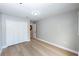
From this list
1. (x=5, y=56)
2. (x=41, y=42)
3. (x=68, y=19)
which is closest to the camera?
(x=5, y=56)

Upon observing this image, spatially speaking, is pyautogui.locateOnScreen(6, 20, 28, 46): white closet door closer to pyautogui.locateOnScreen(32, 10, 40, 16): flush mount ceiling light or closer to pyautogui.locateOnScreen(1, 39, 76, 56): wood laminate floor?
pyautogui.locateOnScreen(1, 39, 76, 56): wood laminate floor

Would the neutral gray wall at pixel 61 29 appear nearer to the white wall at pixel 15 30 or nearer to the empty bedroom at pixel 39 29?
the empty bedroom at pixel 39 29

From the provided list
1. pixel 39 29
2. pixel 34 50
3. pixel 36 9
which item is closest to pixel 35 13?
pixel 36 9

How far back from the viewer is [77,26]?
1.35 metres

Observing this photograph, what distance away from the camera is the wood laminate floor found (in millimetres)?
1358

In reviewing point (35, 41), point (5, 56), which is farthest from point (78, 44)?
point (5, 56)

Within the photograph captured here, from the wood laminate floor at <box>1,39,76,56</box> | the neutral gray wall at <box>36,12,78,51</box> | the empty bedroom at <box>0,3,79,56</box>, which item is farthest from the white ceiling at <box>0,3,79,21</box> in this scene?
the wood laminate floor at <box>1,39,76,56</box>

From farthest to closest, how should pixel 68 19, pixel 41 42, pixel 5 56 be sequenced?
pixel 41 42
pixel 68 19
pixel 5 56

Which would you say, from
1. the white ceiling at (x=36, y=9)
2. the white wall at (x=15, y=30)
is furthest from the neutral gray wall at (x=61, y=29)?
the white wall at (x=15, y=30)

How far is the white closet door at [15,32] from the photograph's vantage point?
60.2 inches

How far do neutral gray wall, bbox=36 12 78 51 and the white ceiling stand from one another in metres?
0.11

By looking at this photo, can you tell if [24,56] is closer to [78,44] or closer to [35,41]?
[35,41]

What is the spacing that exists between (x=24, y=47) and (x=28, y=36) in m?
0.23

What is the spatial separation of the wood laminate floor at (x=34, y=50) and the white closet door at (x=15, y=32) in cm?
12
